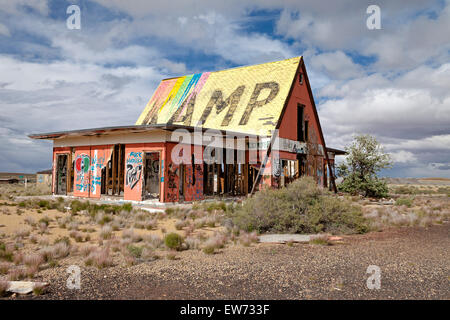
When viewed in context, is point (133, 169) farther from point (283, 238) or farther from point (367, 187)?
point (367, 187)

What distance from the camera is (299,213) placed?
36.1 ft

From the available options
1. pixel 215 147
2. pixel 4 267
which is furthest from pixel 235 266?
pixel 215 147

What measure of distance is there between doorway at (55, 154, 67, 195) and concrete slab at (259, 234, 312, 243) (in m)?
18.1

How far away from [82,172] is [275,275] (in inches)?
693

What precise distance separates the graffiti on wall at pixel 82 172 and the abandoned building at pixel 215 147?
0.06 metres

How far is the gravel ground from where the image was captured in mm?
5145

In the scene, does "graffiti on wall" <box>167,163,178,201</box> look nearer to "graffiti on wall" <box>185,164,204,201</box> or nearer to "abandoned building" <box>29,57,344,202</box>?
"abandoned building" <box>29,57,344,202</box>

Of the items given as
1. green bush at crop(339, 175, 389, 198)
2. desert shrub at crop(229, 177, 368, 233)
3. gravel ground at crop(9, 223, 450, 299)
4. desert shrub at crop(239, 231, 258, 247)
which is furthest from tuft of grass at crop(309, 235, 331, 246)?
green bush at crop(339, 175, 389, 198)

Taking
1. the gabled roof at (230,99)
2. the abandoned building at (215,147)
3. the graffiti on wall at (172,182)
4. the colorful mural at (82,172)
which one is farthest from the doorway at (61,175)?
the graffiti on wall at (172,182)

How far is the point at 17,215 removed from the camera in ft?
46.5

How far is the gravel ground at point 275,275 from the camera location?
16.9 ft

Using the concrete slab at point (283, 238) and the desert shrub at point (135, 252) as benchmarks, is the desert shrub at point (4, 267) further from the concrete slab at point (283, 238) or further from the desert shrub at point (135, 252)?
the concrete slab at point (283, 238)
